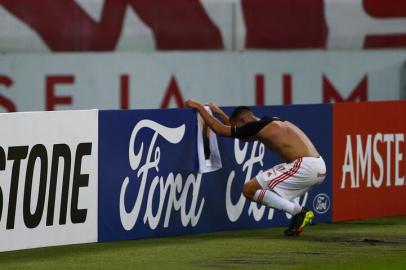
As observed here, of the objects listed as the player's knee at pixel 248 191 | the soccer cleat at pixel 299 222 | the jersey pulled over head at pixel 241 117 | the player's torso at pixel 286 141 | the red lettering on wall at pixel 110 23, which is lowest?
the soccer cleat at pixel 299 222

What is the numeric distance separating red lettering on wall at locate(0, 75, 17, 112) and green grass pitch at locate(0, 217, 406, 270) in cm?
621

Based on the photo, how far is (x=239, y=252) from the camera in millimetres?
12203

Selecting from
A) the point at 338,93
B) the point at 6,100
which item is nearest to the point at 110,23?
the point at 6,100

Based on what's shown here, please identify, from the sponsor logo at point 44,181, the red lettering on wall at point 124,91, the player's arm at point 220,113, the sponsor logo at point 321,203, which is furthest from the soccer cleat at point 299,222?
the red lettering on wall at point 124,91

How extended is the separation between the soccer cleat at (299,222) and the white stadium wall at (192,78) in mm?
6878

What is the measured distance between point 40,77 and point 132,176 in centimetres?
675

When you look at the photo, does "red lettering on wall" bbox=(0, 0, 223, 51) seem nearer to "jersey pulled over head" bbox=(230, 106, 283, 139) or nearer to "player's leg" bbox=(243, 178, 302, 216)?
"jersey pulled over head" bbox=(230, 106, 283, 139)

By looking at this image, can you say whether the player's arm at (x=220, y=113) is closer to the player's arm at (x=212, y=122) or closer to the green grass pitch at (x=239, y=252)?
the player's arm at (x=212, y=122)

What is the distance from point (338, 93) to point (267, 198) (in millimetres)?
9736

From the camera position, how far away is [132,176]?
43.2 feet

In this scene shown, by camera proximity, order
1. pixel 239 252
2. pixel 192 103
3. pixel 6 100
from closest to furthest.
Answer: pixel 239 252 → pixel 192 103 → pixel 6 100

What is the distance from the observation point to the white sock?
13289mm

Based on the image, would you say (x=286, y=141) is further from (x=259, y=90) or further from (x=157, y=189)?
(x=259, y=90)

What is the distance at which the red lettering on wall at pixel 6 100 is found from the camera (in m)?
19.2
